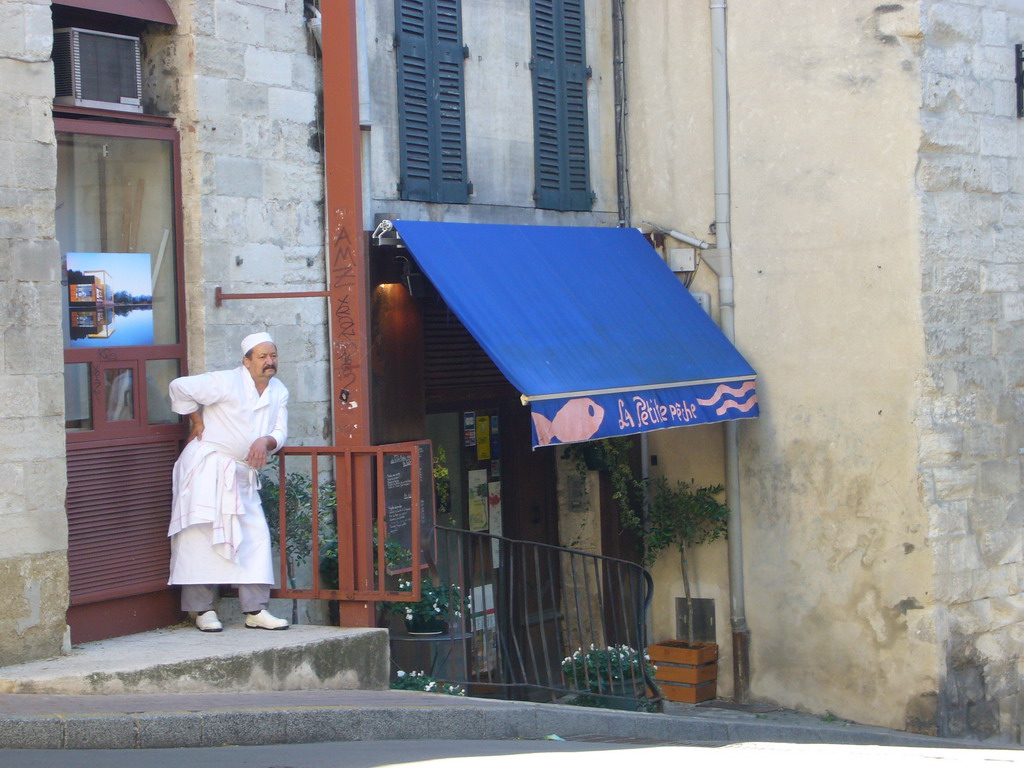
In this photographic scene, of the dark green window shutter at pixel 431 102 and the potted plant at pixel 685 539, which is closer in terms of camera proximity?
the dark green window shutter at pixel 431 102

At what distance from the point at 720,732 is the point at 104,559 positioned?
384 centimetres

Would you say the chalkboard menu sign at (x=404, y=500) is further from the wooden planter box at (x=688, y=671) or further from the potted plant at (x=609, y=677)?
the wooden planter box at (x=688, y=671)

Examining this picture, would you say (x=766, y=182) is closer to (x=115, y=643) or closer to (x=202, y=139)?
(x=202, y=139)

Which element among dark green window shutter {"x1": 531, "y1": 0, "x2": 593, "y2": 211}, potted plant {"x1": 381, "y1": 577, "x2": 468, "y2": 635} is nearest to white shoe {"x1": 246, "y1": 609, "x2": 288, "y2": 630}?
potted plant {"x1": 381, "y1": 577, "x2": 468, "y2": 635}

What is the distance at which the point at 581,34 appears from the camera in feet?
35.3

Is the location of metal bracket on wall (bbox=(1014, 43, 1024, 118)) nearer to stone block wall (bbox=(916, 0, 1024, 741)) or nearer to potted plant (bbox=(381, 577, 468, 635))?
stone block wall (bbox=(916, 0, 1024, 741))

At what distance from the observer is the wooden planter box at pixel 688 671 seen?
34.3 feet

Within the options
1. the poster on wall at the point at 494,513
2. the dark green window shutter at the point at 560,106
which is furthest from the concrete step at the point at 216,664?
the dark green window shutter at the point at 560,106

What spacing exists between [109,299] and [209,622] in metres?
1.85

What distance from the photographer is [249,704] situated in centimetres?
636

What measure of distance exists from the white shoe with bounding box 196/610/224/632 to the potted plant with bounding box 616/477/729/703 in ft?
13.4

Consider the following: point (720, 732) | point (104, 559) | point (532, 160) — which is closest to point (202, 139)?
point (104, 559)

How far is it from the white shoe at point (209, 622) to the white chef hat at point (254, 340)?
4.75ft

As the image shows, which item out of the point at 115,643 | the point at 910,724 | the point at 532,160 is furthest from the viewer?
the point at 532,160
